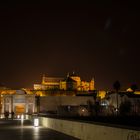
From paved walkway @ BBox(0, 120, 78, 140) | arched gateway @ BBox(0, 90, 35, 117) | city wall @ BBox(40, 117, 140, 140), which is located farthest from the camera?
arched gateway @ BBox(0, 90, 35, 117)

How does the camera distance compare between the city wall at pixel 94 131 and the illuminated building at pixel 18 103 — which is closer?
the city wall at pixel 94 131

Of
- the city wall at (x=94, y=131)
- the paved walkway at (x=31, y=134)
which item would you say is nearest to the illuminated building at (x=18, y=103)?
the paved walkway at (x=31, y=134)

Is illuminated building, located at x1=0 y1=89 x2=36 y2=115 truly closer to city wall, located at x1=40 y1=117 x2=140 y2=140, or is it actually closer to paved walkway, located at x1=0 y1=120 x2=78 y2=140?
paved walkway, located at x1=0 y1=120 x2=78 y2=140

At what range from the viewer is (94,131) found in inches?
850

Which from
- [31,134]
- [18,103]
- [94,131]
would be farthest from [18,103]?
[94,131]

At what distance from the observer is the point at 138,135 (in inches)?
584

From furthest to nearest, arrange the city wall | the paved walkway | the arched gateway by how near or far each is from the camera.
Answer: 1. the arched gateway
2. the paved walkway
3. the city wall

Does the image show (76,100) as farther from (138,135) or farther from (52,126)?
(138,135)

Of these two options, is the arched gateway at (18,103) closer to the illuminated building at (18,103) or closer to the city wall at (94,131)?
the illuminated building at (18,103)

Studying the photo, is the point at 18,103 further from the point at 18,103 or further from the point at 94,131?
the point at 94,131

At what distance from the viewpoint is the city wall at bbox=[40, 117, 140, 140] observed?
52.6ft

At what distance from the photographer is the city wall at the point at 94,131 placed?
16.0 m

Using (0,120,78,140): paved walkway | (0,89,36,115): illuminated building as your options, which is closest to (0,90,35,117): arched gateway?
(0,89,36,115): illuminated building

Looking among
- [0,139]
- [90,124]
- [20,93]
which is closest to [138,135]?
[90,124]
